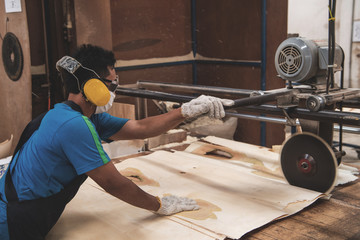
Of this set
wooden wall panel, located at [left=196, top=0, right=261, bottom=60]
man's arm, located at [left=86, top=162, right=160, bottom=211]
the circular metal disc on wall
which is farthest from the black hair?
wooden wall panel, located at [left=196, top=0, right=261, bottom=60]

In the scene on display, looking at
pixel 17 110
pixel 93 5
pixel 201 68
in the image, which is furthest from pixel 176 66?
pixel 17 110

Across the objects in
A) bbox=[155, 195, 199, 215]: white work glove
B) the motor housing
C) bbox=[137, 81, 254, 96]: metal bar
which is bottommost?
bbox=[155, 195, 199, 215]: white work glove

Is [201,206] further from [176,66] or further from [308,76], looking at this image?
[176,66]

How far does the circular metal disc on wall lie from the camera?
11.2 feet

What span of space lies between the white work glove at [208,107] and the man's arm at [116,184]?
1.52 ft

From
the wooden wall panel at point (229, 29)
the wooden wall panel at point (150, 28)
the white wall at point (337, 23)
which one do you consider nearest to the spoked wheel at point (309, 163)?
the wooden wall panel at point (229, 29)

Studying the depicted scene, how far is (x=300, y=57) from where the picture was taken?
2004mm

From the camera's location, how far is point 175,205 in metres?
1.98

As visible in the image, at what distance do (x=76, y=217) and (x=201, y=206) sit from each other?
0.65 meters

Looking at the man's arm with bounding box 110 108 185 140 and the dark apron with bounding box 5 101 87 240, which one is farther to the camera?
the man's arm with bounding box 110 108 185 140

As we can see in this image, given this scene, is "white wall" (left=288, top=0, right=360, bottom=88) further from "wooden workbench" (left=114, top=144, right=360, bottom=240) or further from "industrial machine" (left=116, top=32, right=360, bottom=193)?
"wooden workbench" (left=114, top=144, right=360, bottom=240)

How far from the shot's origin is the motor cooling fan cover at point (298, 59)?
1986 mm

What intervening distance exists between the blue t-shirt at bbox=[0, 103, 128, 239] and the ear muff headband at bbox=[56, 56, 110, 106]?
10cm

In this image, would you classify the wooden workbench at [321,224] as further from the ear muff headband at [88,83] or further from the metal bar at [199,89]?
the ear muff headband at [88,83]
